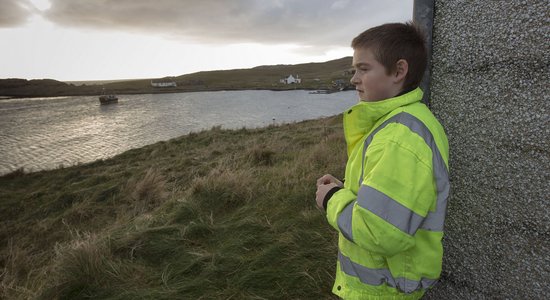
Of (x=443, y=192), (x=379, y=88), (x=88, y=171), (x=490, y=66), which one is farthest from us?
(x=88, y=171)

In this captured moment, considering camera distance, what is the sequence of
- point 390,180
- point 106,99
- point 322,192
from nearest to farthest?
point 390,180 → point 322,192 → point 106,99

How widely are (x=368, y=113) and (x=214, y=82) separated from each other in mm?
139985

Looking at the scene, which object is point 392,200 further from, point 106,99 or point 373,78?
point 106,99

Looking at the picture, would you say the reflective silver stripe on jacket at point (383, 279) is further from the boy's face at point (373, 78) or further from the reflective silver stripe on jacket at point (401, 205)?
the boy's face at point (373, 78)

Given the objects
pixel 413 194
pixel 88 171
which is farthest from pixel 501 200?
pixel 88 171

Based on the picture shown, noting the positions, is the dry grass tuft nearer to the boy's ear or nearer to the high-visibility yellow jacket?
the high-visibility yellow jacket

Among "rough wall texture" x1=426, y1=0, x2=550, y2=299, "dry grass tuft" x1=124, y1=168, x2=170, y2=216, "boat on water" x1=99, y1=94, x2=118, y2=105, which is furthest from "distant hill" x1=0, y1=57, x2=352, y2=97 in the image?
"rough wall texture" x1=426, y1=0, x2=550, y2=299

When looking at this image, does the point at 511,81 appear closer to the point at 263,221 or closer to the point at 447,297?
the point at 447,297

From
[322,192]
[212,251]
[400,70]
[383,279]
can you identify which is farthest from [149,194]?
[400,70]

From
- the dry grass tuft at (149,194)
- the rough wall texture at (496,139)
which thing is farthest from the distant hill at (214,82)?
the rough wall texture at (496,139)

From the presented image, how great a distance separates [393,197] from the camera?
1.09 metres

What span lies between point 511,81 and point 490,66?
0.36 ft

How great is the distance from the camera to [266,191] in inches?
A: 181

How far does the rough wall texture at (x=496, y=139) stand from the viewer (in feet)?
4.37
